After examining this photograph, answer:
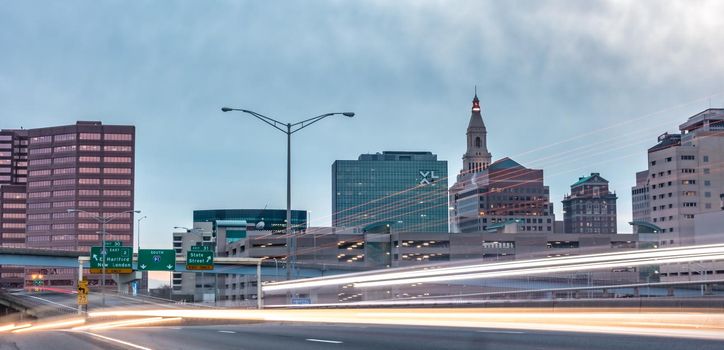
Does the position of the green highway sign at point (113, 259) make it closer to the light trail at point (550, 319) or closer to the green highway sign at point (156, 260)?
the green highway sign at point (156, 260)

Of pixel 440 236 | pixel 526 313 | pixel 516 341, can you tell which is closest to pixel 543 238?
pixel 440 236

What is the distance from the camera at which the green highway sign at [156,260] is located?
80312 mm

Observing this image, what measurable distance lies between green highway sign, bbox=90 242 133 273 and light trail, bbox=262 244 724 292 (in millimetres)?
30082

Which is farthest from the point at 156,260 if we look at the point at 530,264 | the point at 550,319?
the point at 550,319

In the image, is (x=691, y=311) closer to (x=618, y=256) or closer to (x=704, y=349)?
(x=704, y=349)

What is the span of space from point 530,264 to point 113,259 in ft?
151

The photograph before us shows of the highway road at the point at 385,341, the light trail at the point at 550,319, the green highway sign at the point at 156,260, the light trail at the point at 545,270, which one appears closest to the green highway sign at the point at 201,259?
the green highway sign at the point at 156,260

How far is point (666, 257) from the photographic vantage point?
37906 millimetres

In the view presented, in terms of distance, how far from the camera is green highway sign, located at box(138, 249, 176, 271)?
80.3 m

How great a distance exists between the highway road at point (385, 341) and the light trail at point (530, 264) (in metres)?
14.5

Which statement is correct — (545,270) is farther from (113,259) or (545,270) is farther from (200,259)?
(113,259)

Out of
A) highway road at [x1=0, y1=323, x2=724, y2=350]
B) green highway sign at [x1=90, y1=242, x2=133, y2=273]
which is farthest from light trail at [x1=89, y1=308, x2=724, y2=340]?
green highway sign at [x1=90, y1=242, x2=133, y2=273]

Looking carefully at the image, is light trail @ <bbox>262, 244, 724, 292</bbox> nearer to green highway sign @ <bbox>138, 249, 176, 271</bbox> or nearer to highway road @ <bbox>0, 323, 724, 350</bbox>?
highway road @ <bbox>0, 323, 724, 350</bbox>

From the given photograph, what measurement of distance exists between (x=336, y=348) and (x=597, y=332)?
21.6ft
